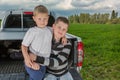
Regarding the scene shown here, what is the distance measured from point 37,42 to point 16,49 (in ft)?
7.15

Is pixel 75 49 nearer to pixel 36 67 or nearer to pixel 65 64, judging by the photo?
pixel 65 64

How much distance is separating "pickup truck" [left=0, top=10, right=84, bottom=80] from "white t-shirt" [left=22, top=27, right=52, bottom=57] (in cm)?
63

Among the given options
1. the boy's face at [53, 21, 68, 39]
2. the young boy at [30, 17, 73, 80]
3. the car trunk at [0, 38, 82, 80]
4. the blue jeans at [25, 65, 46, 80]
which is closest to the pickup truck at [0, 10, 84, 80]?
the car trunk at [0, 38, 82, 80]

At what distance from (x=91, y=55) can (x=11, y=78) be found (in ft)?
24.7

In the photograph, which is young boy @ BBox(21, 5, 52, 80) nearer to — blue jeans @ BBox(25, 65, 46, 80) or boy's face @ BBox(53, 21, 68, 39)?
blue jeans @ BBox(25, 65, 46, 80)

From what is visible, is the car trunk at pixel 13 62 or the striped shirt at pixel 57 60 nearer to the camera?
the striped shirt at pixel 57 60

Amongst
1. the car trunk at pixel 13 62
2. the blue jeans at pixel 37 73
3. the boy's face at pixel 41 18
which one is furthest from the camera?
the car trunk at pixel 13 62

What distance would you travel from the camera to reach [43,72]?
407 centimetres

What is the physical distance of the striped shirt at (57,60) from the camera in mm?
3976

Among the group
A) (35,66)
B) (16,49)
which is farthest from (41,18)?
(16,49)

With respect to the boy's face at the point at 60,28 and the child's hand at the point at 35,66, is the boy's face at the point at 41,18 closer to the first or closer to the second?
the boy's face at the point at 60,28

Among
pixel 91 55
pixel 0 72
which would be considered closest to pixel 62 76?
pixel 0 72

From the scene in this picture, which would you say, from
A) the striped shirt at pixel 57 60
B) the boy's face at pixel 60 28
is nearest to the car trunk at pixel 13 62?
the striped shirt at pixel 57 60

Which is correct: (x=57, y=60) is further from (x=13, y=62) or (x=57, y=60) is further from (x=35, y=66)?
(x=13, y=62)
